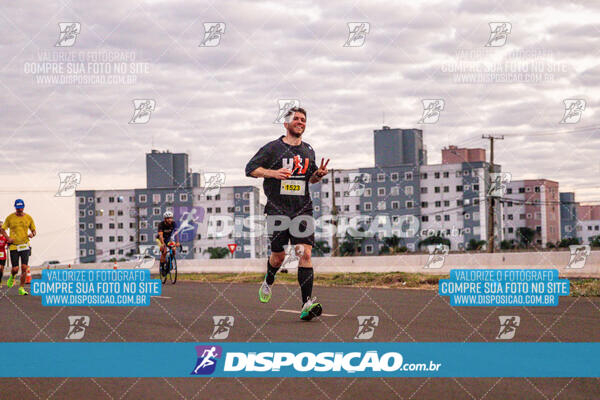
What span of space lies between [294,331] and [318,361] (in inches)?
95.0

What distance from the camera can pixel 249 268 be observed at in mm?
36750

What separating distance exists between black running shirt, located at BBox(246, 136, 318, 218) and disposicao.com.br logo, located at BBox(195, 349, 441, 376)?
1.91 m

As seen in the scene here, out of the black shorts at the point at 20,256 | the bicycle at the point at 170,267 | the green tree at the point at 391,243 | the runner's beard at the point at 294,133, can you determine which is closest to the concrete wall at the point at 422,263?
the bicycle at the point at 170,267

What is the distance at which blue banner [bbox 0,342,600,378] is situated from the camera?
5.52 meters

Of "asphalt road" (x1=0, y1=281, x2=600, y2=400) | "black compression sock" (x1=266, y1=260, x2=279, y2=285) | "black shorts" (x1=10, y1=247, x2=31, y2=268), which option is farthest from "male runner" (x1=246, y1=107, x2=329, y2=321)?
"black shorts" (x1=10, y1=247, x2=31, y2=268)

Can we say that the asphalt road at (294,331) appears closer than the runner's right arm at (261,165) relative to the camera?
Yes

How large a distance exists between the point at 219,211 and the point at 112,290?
71.3 m

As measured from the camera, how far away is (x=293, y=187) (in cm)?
736

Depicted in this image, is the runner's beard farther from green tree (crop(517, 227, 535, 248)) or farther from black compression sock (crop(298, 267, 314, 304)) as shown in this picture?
green tree (crop(517, 227, 535, 248))

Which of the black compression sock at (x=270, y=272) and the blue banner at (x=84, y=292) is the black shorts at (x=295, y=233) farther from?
the blue banner at (x=84, y=292)

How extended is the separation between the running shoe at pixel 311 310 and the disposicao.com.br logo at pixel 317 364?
111 inches

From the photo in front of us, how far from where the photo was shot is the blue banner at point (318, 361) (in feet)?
18.1

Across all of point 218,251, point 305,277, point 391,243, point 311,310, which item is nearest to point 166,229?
point 311,310

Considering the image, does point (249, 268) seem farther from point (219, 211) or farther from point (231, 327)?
point (219, 211)
